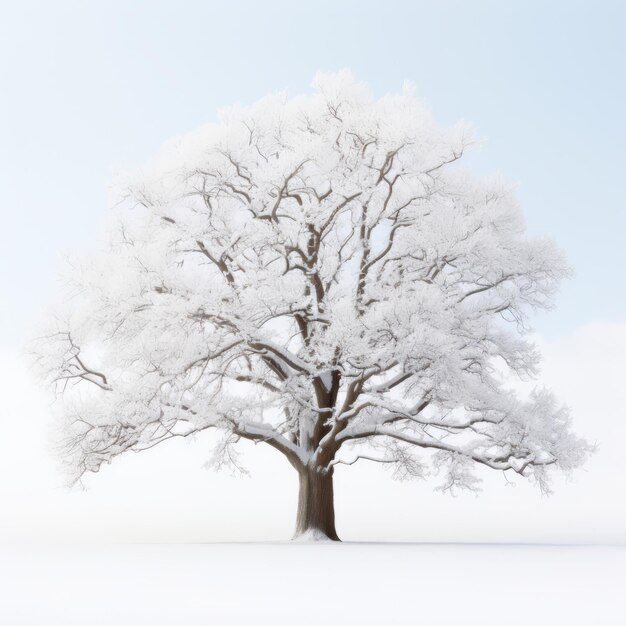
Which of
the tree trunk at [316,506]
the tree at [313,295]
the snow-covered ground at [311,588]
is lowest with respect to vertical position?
the snow-covered ground at [311,588]

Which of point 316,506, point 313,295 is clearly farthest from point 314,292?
point 316,506

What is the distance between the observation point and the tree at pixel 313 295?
16547mm

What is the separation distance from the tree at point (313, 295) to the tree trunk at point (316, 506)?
0.10ft

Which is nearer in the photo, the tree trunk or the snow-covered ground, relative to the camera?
the snow-covered ground

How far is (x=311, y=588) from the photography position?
8945mm

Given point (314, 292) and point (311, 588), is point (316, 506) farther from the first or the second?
point (311, 588)

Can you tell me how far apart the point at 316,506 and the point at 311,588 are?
9165 mm

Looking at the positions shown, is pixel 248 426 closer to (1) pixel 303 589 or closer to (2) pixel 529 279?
(2) pixel 529 279

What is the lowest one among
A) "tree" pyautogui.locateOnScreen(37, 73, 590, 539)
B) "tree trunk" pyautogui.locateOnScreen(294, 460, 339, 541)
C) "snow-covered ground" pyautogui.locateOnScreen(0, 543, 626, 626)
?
"snow-covered ground" pyautogui.locateOnScreen(0, 543, 626, 626)

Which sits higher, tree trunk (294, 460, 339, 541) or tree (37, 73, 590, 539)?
tree (37, 73, 590, 539)

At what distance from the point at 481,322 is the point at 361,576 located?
9.63 metres

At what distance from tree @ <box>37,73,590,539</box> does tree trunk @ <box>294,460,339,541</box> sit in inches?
1.3

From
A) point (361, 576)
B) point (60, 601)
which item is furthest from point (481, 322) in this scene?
point (60, 601)

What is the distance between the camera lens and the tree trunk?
17.9 meters
